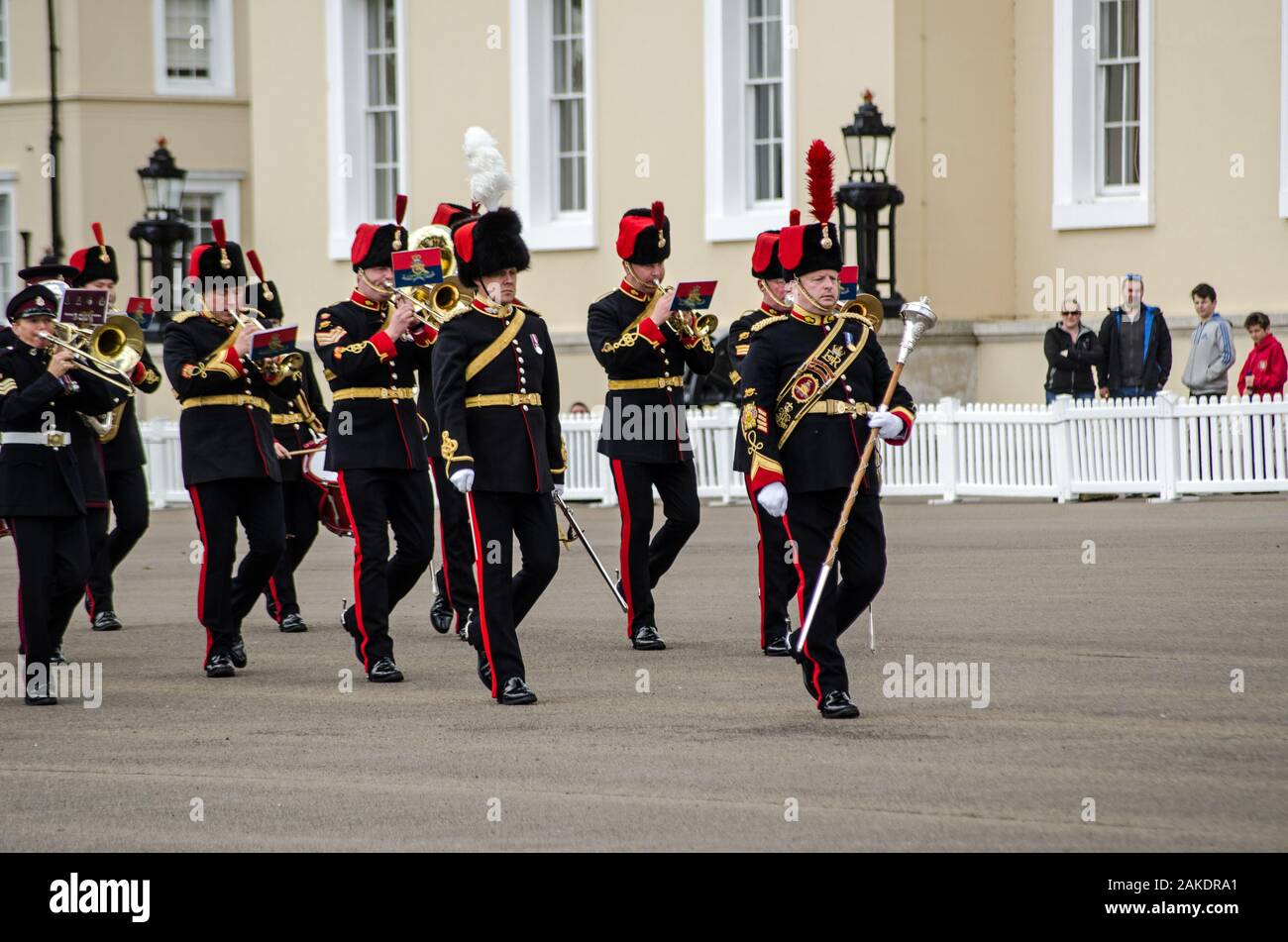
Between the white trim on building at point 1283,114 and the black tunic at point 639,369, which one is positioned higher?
the white trim on building at point 1283,114

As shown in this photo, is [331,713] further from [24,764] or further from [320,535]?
[320,535]

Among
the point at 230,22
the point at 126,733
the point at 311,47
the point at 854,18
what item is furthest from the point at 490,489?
the point at 230,22

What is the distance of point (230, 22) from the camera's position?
36.8m

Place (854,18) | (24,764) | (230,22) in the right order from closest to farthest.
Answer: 1. (24,764)
2. (854,18)
3. (230,22)

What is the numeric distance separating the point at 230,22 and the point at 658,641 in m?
27.2

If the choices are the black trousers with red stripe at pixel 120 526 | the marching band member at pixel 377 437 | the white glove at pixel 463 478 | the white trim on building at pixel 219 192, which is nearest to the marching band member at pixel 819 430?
the white glove at pixel 463 478

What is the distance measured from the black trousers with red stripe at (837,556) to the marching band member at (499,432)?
121 cm

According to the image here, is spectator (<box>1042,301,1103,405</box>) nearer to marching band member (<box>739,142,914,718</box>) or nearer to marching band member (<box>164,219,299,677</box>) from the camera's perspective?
marching band member (<box>164,219,299,677</box>)

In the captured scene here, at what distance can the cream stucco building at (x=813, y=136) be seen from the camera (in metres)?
23.0

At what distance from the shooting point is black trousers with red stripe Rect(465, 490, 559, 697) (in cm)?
980

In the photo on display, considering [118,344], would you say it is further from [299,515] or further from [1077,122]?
[1077,122]

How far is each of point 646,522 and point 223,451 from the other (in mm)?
2269

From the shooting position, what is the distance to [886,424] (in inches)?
368

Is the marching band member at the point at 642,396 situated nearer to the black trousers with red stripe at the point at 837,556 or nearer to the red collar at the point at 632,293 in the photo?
the red collar at the point at 632,293
